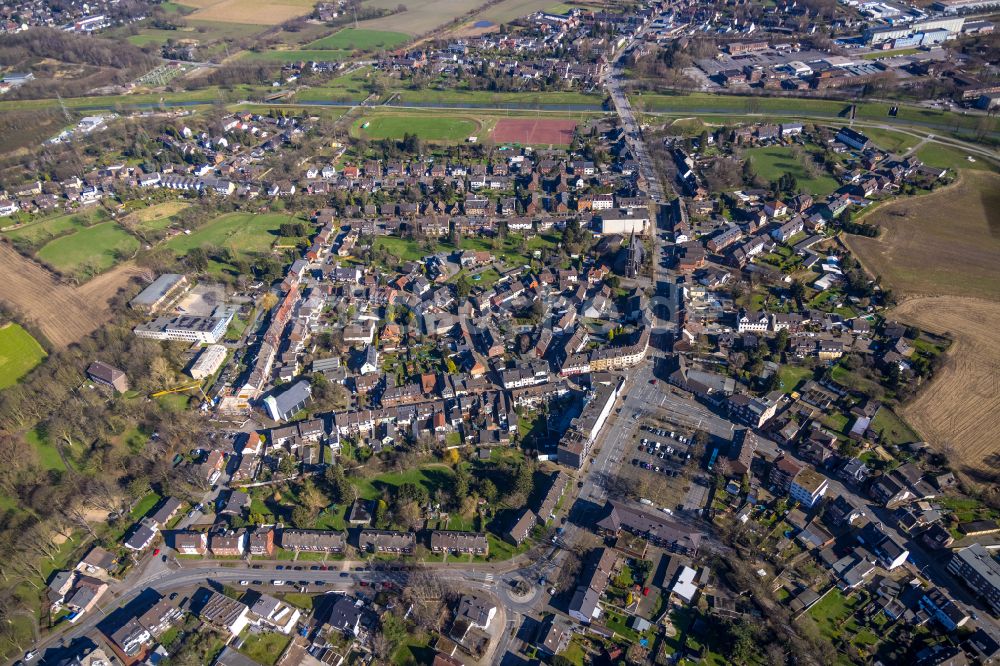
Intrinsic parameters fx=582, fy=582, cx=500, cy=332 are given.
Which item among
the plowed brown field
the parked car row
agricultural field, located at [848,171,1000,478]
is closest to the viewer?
the parked car row

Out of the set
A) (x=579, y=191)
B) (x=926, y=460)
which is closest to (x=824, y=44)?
(x=579, y=191)

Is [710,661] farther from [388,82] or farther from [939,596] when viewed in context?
[388,82]

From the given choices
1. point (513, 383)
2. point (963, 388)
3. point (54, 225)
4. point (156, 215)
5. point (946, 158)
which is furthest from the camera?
point (946, 158)

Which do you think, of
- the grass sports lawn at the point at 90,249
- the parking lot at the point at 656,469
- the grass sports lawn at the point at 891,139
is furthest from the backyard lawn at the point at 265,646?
the grass sports lawn at the point at 891,139

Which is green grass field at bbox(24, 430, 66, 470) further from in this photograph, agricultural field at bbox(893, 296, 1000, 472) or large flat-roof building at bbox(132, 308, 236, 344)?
agricultural field at bbox(893, 296, 1000, 472)

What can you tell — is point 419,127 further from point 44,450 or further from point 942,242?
point 942,242

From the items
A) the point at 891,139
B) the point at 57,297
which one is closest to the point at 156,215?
the point at 57,297

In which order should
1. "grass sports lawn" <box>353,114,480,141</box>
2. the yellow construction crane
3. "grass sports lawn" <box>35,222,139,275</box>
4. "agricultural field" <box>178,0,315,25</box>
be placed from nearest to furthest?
the yellow construction crane < "grass sports lawn" <box>35,222,139,275</box> < "grass sports lawn" <box>353,114,480,141</box> < "agricultural field" <box>178,0,315,25</box>

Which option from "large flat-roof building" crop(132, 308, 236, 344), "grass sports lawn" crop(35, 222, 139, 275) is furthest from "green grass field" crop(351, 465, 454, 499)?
"grass sports lawn" crop(35, 222, 139, 275)
